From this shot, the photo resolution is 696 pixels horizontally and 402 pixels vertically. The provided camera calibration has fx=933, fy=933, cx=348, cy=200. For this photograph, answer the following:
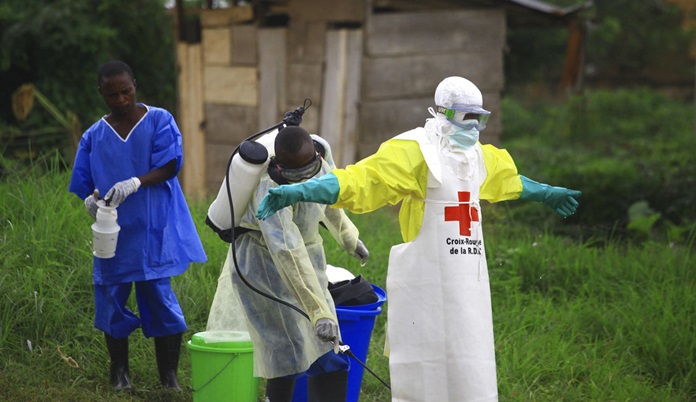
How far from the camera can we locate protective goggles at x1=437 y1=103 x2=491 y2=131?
13.7ft

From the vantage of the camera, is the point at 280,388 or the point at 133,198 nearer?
the point at 280,388

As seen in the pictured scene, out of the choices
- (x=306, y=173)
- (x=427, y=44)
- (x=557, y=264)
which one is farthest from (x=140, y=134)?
(x=427, y=44)

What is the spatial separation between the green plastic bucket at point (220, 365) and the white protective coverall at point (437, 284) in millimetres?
830

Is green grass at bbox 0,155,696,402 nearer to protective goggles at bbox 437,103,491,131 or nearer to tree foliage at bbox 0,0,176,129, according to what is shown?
protective goggles at bbox 437,103,491,131

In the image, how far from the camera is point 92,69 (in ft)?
39.8

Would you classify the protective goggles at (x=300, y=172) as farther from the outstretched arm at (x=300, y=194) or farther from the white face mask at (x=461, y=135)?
the white face mask at (x=461, y=135)

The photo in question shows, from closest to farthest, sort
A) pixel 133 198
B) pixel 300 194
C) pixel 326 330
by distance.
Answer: pixel 300 194
pixel 326 330
pixel 133 198

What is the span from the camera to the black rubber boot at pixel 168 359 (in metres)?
5.04

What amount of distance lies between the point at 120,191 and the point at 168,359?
104 centimetres

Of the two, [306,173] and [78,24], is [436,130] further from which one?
[78,24]

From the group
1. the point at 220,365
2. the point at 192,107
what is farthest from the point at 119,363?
the point at 192,107

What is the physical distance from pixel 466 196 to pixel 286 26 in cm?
668

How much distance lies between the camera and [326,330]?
3949mm

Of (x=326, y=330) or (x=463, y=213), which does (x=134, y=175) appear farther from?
(x=463, y=213)
